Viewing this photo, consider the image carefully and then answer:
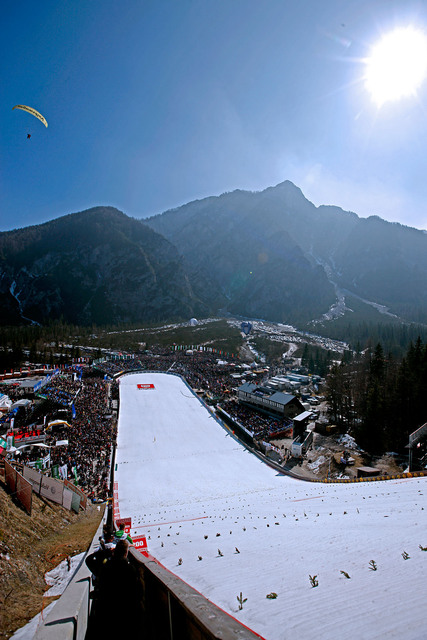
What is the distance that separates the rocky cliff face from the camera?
477ft

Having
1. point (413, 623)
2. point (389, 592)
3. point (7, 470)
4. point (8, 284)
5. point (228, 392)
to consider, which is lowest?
point (228, 392)

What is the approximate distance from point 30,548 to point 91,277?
539 ft

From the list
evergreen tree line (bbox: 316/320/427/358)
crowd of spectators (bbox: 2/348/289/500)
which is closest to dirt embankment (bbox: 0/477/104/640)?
crowd of spectators (bbox: 2/348/289/500)

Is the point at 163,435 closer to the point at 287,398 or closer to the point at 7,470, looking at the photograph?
the point at 287,398

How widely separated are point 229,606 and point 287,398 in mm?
30048

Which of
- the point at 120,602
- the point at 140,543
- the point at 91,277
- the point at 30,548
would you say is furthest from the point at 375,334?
the point at 91,277

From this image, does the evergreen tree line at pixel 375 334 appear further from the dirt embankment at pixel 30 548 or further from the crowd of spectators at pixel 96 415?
the dirt embankment at pixel 30 548

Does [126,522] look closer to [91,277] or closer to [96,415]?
[96,415]

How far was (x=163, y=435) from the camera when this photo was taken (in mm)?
25203

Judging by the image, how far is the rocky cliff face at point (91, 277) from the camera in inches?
5723

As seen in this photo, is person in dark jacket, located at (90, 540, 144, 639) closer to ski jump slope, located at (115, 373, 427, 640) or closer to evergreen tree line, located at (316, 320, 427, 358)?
ski jump slope, located at (115, 373, 427, 640)

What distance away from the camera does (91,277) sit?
6201 inches

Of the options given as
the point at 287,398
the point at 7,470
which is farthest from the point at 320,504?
the point at 287,398

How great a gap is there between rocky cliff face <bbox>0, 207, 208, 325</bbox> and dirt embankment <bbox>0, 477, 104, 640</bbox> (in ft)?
452
